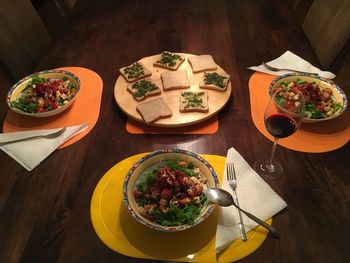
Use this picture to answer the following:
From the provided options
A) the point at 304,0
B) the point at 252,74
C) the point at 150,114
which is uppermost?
the point at 150,114

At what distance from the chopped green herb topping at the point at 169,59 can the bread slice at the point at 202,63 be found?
79 millimetres

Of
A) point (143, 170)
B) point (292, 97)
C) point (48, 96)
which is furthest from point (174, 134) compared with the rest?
point (48, 96)

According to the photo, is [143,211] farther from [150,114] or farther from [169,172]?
[150,114]

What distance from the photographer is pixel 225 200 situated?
96cm

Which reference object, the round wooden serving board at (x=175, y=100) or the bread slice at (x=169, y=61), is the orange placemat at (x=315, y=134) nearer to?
the round wooden serving board at (x=175, y=100)

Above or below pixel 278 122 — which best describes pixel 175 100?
below

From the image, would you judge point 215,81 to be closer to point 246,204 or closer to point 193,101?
point 193,101

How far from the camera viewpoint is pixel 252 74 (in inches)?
61.6

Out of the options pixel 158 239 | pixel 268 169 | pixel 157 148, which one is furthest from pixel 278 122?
pixel 158 239

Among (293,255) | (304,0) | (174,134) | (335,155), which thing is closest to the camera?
(293,255)

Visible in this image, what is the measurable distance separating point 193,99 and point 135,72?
0.38m

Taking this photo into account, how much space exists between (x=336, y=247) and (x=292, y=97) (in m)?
0.63

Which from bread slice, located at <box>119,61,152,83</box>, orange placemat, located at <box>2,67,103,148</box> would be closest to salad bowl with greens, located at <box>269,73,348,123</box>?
bread slice, located at <box>119,61,152,83</box>

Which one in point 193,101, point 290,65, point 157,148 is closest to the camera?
point 157,148
